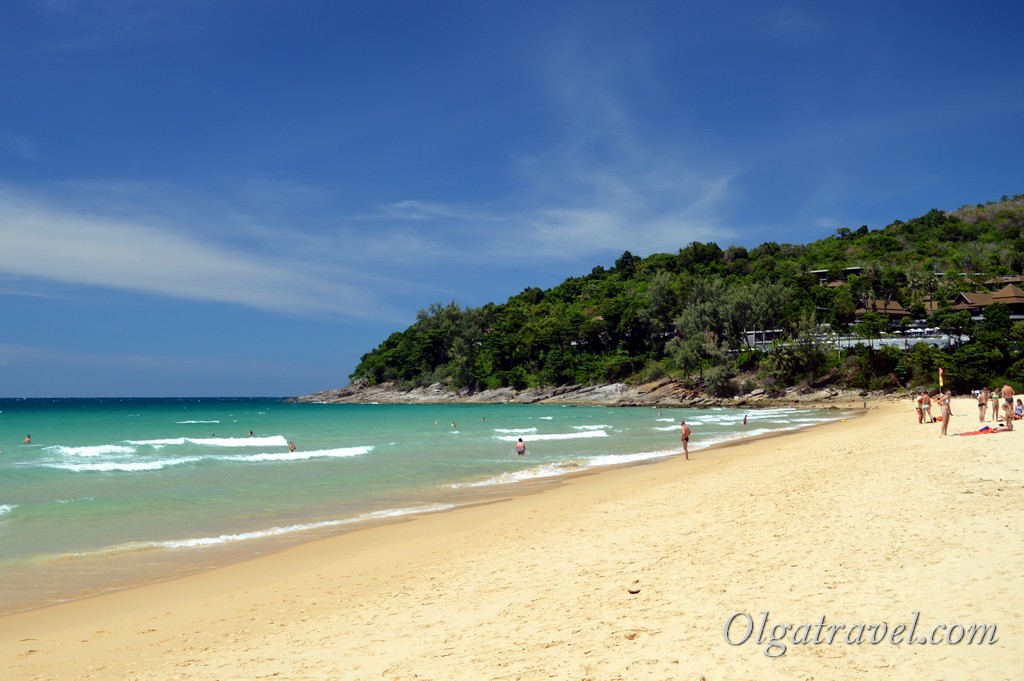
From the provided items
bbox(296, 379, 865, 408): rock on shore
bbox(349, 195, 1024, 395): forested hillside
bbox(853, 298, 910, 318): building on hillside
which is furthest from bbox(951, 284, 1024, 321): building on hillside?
bbox(296, 379, 865, 408): rock on shore

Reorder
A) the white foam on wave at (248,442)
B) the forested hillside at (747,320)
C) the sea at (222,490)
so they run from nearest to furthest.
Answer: the sea at (222,490) → the white foam on wave at (248,442) → the forested hillside at (747,320)

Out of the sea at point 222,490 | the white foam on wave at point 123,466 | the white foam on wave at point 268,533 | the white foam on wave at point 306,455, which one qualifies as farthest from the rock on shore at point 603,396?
the white foam on wave at point 123,466

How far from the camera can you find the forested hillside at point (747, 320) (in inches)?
2719

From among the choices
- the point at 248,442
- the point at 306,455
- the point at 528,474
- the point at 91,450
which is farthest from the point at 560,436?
the point at 91,450

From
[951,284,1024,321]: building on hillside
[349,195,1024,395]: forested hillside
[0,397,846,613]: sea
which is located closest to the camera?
[0,397,846,613]: sea

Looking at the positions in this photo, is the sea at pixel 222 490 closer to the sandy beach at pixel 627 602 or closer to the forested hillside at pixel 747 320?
the sandy beach at pixel 627 602

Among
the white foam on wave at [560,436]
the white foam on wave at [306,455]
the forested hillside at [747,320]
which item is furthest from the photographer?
the forested hillside at [747,320]

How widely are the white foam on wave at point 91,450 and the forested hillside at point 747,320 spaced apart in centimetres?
6418

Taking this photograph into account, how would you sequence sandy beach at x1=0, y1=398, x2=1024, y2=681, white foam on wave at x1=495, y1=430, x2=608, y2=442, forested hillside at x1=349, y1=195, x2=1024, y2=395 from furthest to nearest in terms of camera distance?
forested hillside at x1=349, y1=195, x2=1024, y2=395 < white foam on wave at x1=495, y1=430, x2=608, y2=442 < sandy beach at x1=0, y1=398, x2=1024, y2=681

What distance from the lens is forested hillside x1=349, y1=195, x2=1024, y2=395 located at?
69062 millimetres

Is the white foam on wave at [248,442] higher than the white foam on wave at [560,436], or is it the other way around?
the white foam on wave at [248,442]
